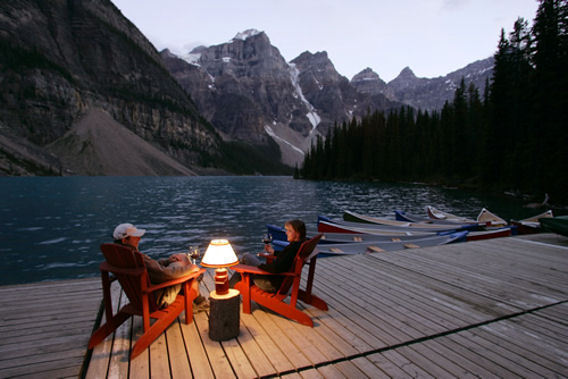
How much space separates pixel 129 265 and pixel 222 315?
52.0 inches

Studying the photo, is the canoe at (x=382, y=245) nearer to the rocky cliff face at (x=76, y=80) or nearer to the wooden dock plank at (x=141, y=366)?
the wooden dock plank at (x=141, y=366)

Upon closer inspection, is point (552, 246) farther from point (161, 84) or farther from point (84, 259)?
point (161, 84)

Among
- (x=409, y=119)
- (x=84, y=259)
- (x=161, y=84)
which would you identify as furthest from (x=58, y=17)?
(x=84, y=259)

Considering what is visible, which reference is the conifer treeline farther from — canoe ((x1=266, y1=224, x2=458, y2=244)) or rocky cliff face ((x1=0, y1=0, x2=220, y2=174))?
rocky cliff face ((x1=0, y1=0, x2=220, y2=174))

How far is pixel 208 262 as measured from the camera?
403cm

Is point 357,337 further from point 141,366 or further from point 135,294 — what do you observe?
point 135,294

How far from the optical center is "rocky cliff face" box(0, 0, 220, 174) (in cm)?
12225

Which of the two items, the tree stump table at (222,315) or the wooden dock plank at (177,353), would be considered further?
the tree stump table at (222,315)

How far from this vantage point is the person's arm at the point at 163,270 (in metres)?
3.88

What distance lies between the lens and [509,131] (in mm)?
50000

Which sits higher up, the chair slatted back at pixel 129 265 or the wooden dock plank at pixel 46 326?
the chair slatted back at pixel 129 265

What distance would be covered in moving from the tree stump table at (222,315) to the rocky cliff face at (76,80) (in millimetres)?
115546

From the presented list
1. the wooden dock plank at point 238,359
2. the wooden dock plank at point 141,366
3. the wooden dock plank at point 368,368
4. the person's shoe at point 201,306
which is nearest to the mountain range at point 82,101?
the person's shoe at point 201,306

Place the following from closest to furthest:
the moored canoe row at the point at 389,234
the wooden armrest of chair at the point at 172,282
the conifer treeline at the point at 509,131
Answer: the wooden armrest of chair at the point at 172,282, the moored canoe row at the point at 389,234, the conifer treeline at the point at 509,131
